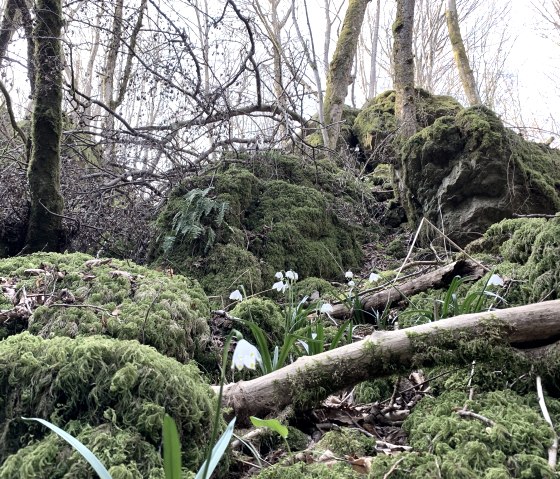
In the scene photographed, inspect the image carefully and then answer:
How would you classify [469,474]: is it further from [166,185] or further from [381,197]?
[381,197]

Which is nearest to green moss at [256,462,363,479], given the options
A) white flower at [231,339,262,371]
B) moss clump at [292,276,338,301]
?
white flower at [231,339,262,371]

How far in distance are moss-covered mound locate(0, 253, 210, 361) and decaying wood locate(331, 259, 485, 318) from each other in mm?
1411

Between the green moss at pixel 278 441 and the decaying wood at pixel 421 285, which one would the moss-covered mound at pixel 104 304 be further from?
the decaying wood at pixel 421 285

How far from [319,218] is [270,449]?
461 centimetres

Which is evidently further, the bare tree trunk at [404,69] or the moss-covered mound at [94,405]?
the bare tree trunk at [404,69]

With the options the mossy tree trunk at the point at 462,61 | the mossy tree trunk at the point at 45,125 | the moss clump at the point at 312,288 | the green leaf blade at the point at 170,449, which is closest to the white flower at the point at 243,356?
the green leaf blade at the point at 170,449

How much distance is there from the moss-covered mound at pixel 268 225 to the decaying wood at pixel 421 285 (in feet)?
4.42

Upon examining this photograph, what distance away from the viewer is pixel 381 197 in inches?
337

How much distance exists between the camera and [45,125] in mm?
4672

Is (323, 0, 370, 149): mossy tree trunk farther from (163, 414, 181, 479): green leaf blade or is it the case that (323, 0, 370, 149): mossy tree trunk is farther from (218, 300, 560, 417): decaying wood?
(163, 414, 181, 479): green leaf blade

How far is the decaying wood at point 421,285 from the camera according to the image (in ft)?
12.5

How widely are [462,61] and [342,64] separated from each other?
4.47 meters

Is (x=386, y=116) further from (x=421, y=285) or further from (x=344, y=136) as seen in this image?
(x=421, y=285)

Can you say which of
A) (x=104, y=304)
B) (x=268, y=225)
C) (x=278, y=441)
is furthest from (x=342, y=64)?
(x=278, y=441)
